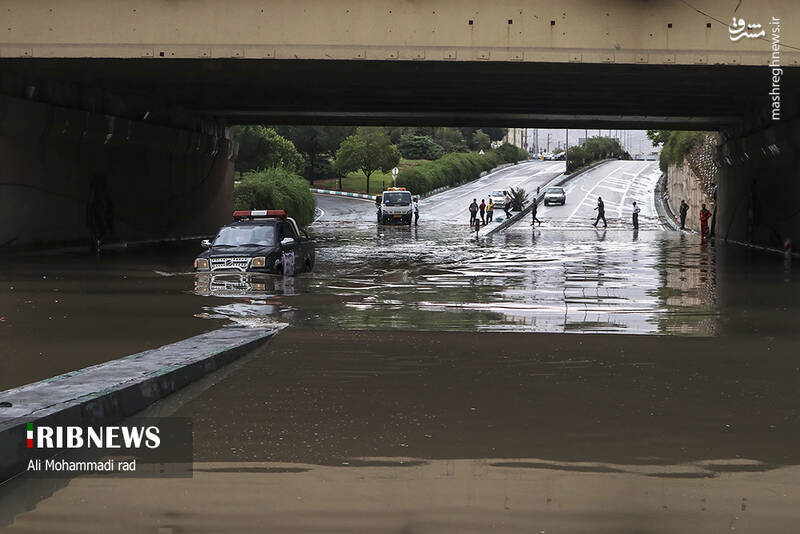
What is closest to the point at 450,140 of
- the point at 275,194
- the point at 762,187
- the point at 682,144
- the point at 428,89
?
the point at 682,144

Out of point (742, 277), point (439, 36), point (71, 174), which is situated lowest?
point (742, 277)

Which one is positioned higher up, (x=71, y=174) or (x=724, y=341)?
(x=71, y=174)

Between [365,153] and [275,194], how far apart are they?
55568 mm

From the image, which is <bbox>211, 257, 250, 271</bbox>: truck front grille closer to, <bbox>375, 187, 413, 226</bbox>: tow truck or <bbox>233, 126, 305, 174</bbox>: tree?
<bbox>375, 187, 413, 226</bbox>: tow truck

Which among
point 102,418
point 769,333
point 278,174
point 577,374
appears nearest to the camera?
point 102,418

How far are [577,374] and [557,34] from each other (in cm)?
1727

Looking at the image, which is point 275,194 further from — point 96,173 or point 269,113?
point 96,173

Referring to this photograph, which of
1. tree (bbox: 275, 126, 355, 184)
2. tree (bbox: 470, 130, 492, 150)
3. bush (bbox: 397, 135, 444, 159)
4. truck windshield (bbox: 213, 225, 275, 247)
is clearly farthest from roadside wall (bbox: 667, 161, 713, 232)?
tree (bbox: 470, 130, 492, 150)

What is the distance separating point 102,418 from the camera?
8.03 m

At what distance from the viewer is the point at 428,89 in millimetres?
36531

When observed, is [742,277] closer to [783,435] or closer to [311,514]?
[783,435]

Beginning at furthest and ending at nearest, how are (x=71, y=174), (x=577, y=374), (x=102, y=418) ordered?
(x=71, y=174) → (x=577, y=374) → (x=102, y=418)

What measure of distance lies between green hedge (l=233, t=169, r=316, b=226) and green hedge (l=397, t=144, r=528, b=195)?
43395mm

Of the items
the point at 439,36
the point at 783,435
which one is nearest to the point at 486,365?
the point at 783,435
